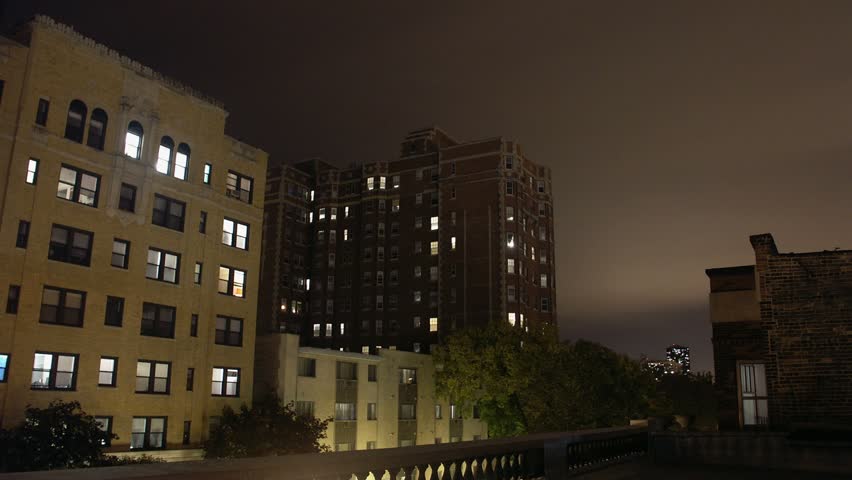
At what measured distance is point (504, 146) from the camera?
101188 millimetres

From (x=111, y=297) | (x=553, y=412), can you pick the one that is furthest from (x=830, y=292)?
(x=553, y=412)

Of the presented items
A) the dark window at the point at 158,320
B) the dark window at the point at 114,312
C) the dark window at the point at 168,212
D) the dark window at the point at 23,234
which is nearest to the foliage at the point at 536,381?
the dark window at the point at 158,320

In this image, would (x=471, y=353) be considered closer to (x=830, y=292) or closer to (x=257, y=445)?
(x=257, y=445)

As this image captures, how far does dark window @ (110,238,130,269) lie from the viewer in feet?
136

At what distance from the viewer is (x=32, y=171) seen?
37.8 metres

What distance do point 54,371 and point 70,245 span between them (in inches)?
273

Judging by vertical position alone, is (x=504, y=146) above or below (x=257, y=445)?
above

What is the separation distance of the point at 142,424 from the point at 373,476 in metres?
38.7

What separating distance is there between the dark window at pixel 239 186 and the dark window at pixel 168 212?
4571 mm

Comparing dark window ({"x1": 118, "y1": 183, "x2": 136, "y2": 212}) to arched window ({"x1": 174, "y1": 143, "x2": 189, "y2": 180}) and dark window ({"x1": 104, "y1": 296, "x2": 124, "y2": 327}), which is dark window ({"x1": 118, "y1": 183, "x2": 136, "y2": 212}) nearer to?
arched window ({"x1": 174, "y1": 143, "x2": 189, "y2": 180})

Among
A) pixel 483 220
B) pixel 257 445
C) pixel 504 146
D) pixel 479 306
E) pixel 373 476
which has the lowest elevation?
pixel 257 445

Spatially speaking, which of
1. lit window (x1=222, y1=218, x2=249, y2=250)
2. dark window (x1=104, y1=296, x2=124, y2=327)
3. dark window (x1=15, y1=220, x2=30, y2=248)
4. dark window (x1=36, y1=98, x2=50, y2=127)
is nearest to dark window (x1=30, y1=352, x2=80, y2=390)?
dark window (x1=104, y1=296, x2=124, y2=327)

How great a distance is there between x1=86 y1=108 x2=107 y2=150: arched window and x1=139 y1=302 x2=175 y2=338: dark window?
10006mm

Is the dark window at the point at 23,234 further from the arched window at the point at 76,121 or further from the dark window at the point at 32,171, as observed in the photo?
the arched window at the point at 76,121
